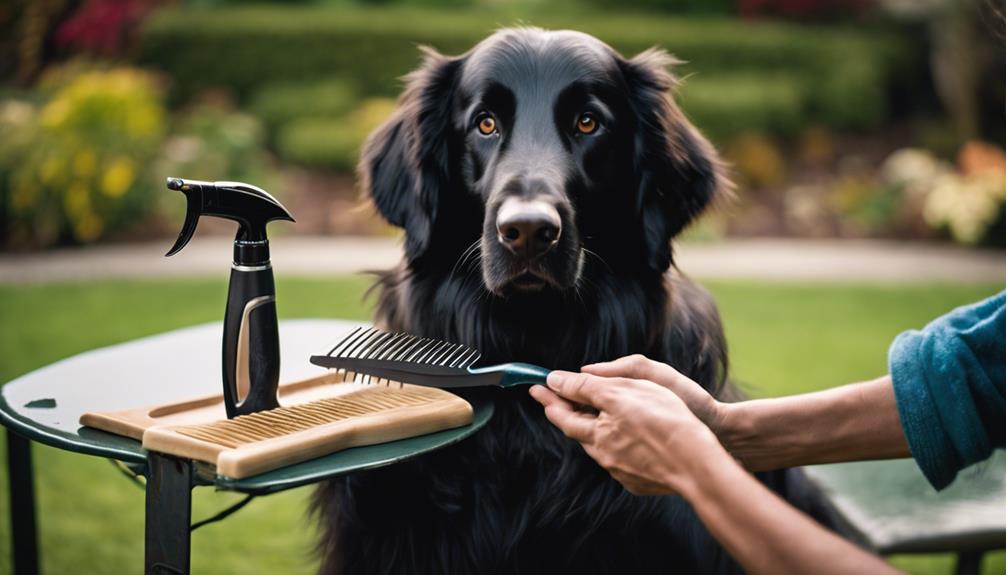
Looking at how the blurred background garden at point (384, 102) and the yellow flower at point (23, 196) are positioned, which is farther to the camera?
the blurred background garden at point (384, 102)

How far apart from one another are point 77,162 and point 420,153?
620 centimetres

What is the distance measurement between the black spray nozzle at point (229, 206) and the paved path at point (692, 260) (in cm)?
488

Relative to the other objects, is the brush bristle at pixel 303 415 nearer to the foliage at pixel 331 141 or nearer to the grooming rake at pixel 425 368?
the grooming rake at pixel 425 368

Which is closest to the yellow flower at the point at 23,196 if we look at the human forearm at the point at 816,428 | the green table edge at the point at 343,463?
the green table edge at the point at 343,463

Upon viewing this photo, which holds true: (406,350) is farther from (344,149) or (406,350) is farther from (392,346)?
(344,149)

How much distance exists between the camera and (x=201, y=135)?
895cm

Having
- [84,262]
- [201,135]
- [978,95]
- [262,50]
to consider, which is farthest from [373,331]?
[978,95]

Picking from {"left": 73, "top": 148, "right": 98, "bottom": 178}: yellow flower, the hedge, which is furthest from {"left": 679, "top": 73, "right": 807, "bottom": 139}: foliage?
{"left": 73, "top": 148, "right": 98, "bottom": 178}: yellow flower

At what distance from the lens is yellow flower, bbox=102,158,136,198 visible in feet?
24.5

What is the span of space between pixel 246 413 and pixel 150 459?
268 mm

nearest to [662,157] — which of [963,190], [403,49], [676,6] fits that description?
[963,190]

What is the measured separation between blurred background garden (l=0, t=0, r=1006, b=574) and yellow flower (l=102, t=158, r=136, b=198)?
0.02 m

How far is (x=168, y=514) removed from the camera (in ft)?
4.89

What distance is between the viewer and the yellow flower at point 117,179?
24.5 feet
